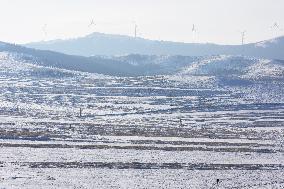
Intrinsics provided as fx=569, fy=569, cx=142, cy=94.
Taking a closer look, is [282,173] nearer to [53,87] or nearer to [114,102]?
[114,102]

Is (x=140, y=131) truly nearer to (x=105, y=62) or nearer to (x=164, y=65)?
(x=105, y=62)

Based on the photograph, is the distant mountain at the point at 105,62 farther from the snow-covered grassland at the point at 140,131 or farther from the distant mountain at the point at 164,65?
the snow-covered grassland at the point at 140,131

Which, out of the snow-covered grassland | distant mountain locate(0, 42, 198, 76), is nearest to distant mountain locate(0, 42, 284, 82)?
distant mountain locate(0, 42, 198, 76)

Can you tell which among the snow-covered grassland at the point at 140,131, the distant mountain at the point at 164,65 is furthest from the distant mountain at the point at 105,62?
the snow-covered grassland at the point at 140,131

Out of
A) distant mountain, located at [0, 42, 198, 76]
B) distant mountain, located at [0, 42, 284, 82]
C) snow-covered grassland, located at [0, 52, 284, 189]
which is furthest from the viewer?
distant mountain, located at [0, 42, 198, 76]

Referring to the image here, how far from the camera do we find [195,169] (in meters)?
32.0

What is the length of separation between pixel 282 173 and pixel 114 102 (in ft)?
152

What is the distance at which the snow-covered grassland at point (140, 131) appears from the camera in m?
29.6

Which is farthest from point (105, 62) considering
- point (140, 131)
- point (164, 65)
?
point (140, 131)

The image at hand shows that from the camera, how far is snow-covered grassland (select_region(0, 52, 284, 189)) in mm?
29625

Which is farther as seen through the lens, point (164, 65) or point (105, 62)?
point (164, 65)

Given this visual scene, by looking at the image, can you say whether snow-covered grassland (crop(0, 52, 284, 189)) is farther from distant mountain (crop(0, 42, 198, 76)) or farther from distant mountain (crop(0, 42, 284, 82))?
distant mountain (crop(0, 42, 198, 76))

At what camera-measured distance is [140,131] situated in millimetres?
49125

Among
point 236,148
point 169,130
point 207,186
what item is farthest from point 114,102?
point 207,186
